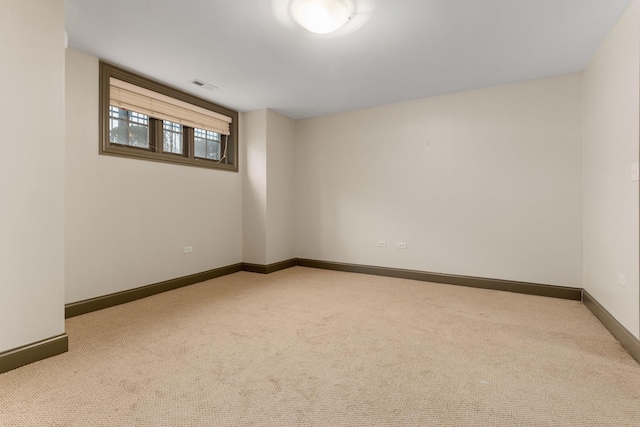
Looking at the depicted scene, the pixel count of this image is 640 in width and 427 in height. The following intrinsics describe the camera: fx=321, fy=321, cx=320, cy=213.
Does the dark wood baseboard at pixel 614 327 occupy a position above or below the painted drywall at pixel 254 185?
below

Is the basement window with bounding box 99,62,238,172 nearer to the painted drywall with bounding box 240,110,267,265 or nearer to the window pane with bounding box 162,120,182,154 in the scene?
the window pane with bounding box 162,120,182,154

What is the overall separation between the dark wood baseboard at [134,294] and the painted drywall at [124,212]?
0.06 meters

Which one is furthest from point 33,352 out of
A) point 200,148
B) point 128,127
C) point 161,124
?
point 200,148

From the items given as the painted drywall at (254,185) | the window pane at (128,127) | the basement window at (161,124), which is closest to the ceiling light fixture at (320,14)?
the basement window at (161,124)

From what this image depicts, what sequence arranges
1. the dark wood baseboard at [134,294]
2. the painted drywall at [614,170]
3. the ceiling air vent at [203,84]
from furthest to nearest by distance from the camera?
the ceiling air vent at [203,84] < the dark wood baseboard at [134,294] < the painted drywall at [614,170]

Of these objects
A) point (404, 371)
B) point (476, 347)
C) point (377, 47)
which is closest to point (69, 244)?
point (404, 371)

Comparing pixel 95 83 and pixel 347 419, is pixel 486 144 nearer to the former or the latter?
pixel 347 419

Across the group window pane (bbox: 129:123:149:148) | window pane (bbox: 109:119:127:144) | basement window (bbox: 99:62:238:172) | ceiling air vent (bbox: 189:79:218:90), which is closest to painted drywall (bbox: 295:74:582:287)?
basement window (bbox: 99:62:238:172)

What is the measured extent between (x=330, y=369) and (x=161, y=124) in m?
3.52

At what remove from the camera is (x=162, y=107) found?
3916 millimetres

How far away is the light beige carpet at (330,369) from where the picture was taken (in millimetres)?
1602

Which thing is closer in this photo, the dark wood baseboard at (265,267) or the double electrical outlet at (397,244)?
the double electrical outlet at (397,244)

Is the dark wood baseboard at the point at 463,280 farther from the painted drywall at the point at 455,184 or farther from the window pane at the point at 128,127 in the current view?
the window pane at the point at 128,127

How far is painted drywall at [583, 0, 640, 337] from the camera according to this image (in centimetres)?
231
